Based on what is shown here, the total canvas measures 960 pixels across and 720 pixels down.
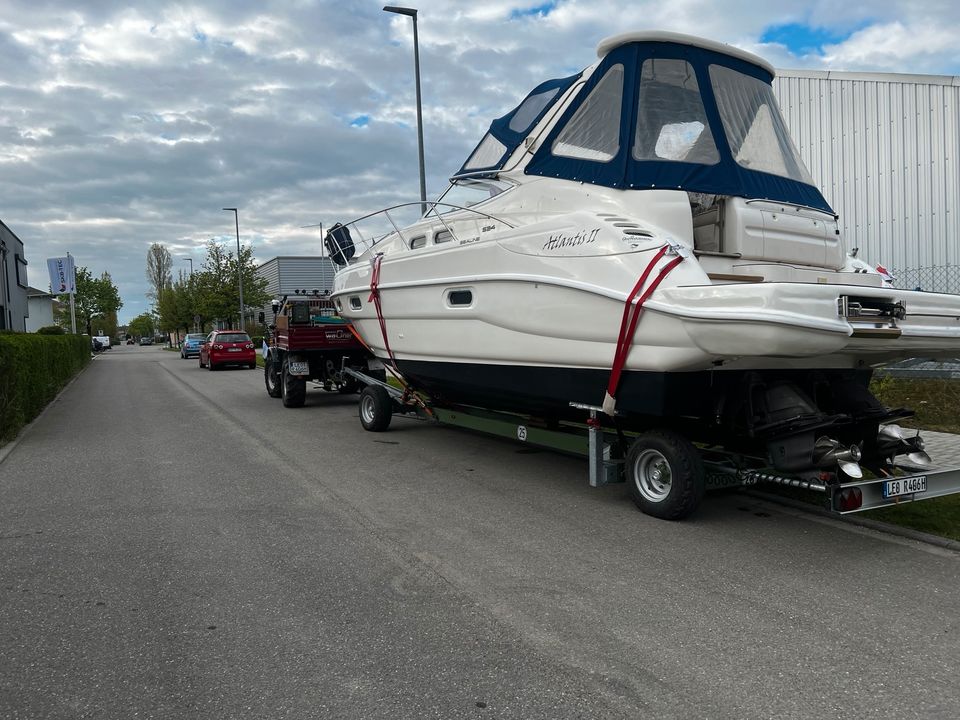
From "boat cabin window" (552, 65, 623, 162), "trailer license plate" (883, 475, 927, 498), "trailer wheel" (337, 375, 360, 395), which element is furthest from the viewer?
"trailer wheel" (337, 375, 360, 395)

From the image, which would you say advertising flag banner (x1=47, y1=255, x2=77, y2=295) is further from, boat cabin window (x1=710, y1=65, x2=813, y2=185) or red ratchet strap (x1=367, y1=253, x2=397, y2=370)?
boat cabin window (x1=710, y1=65, x2=813, y2=185)

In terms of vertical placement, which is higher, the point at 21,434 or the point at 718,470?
the point at 718,470

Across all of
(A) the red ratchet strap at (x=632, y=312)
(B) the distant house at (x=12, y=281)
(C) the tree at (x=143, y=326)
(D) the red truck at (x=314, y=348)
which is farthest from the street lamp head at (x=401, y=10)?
(C) the tree at (x=143, y=326)

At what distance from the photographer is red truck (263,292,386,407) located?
13.6 metres

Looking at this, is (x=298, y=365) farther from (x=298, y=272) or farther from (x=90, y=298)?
(x=90, y=298)

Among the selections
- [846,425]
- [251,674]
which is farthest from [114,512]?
[846,425]

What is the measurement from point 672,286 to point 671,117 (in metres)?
1.96

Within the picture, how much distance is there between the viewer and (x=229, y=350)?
2677cm

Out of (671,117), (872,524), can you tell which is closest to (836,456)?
(872,524)

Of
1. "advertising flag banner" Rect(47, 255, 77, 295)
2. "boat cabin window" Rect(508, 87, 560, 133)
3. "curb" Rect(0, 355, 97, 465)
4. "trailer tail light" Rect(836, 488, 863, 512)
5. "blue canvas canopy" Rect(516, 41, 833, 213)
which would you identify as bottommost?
"curb" Rect(0, 355, 97, 465)

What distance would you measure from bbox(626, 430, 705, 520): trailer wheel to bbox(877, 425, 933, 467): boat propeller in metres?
1.49

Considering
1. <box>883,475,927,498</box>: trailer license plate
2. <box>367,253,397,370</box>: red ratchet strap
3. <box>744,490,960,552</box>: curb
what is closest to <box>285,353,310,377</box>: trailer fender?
<box>367,253,397,370</box>: red ratchet strap

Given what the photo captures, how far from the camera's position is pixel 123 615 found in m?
3.98

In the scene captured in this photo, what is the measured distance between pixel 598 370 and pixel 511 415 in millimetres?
2267
